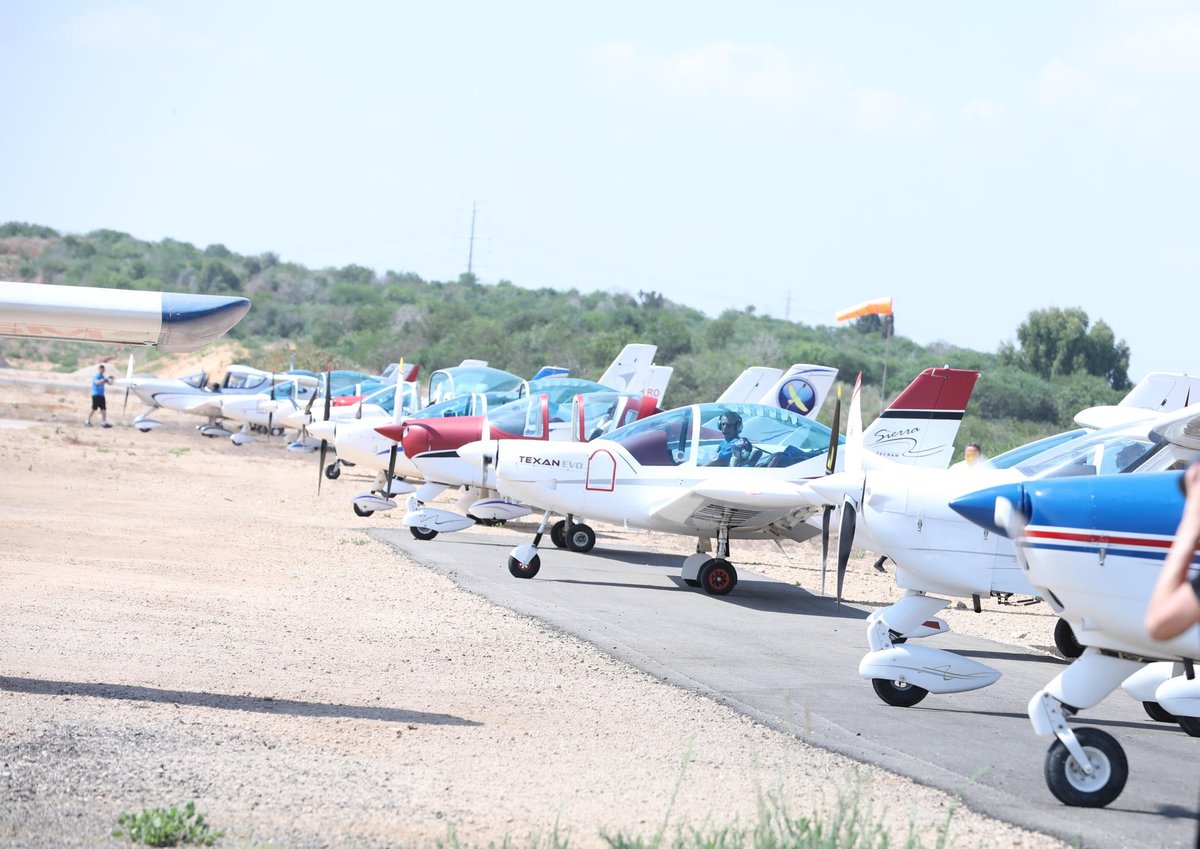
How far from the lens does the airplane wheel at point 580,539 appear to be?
1925 cm

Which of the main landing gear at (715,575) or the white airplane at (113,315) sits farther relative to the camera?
the main landing gear at (715,575)

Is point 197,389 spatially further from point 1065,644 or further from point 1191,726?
point 1191,726

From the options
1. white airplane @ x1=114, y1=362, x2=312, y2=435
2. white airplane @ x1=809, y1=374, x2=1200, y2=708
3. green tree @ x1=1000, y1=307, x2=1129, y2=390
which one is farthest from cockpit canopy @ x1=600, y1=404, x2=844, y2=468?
green tree @ x1=1000, y1=307, x2=1129, y2=390

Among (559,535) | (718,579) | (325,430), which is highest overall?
(325,430)

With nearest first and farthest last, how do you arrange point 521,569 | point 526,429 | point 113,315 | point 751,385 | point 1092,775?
1. point 1092,775
2. point 113,315
3. point 521,569
4. point 526,429
5. point 751,385

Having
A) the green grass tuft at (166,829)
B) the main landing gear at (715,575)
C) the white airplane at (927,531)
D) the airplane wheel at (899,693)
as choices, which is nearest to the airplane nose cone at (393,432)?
the main landing gear at (715,575)

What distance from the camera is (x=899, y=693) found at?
877 centimetres

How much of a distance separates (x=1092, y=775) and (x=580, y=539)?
13.3m

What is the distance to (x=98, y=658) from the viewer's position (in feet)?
28.6

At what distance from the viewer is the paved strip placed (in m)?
6.50

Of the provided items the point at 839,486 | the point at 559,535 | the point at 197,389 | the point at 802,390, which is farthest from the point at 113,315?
the point at 197,389

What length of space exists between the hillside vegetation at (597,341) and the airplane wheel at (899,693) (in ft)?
32.3

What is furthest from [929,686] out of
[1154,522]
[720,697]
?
[1154,522]

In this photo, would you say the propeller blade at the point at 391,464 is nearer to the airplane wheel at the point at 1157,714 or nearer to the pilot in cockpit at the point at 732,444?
the pilot in cockpit at the point at 732,444
